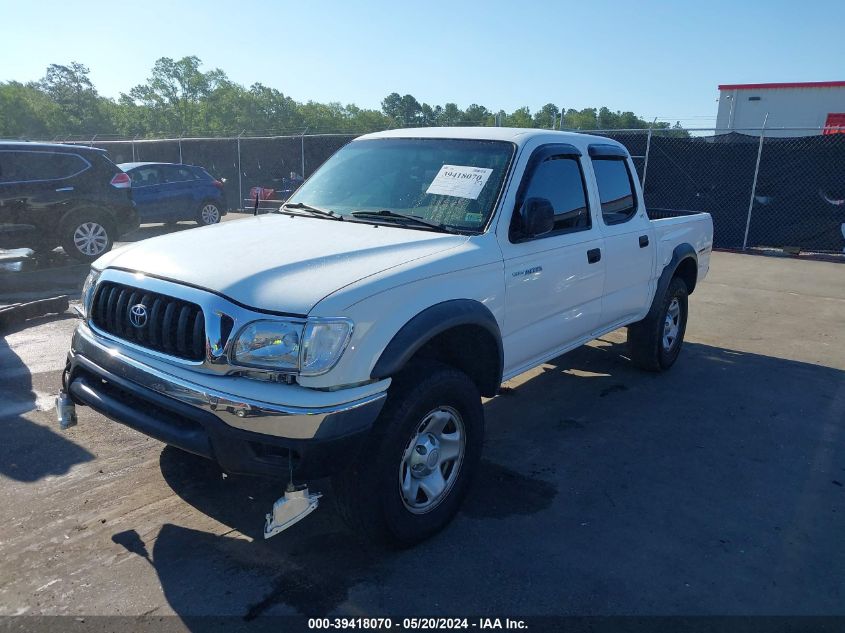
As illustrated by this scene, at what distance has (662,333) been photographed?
574 cm

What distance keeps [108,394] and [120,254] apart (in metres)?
0.75

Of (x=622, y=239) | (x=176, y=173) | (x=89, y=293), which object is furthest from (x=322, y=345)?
(x=176, y=173)

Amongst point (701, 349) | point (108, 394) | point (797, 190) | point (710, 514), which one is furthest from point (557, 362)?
point (797, 190)

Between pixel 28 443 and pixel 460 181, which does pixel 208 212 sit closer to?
pixel 28 443

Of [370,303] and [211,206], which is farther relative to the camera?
[211,206]

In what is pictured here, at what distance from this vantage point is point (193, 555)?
3.02 metres

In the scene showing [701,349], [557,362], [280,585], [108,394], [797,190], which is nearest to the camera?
[280,585]

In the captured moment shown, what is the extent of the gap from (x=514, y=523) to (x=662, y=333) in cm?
304

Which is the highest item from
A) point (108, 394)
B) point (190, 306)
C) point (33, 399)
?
point (190, 306)

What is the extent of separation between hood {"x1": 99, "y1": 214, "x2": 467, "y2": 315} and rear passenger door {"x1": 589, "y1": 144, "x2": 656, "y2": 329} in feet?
5.69

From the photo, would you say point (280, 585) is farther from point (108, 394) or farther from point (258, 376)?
point (108, 394)

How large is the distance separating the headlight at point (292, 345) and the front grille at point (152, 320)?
21 cm

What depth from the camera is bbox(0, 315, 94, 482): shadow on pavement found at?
377 cm

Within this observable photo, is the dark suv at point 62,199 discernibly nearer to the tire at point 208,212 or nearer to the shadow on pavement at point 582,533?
the tire at point 208,212
